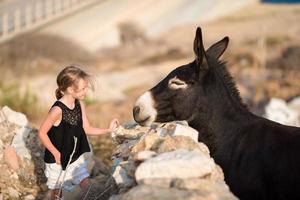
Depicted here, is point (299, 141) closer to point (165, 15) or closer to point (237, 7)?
point (165, 15)

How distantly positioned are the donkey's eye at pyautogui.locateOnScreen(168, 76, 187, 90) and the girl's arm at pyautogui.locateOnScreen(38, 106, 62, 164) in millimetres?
1276

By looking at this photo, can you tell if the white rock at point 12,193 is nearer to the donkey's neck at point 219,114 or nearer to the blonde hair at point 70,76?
the blonde hair at point 70,76

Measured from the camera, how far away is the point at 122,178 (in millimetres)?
6691

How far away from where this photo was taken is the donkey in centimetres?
731

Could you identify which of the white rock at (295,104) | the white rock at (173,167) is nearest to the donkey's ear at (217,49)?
the white rock at (173,167)

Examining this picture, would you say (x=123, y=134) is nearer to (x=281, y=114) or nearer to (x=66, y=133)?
(x=66, y=133)

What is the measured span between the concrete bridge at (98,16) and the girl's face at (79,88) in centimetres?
2233

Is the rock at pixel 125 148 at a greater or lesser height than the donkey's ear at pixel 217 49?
lesser

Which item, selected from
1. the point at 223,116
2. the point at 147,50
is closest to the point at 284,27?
the point at 147,50

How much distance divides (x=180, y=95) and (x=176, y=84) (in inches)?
5.2

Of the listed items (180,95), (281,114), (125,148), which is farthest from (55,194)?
(281,114)

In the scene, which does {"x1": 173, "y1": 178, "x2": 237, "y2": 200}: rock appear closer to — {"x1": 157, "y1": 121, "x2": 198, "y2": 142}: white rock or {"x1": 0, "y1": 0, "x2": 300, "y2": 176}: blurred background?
{"x1": 157, "y1": 121, "x2": 198, "y2": 142}: white rock

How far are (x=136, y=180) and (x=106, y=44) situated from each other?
126ft

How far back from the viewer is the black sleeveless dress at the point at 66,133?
25.7ft
